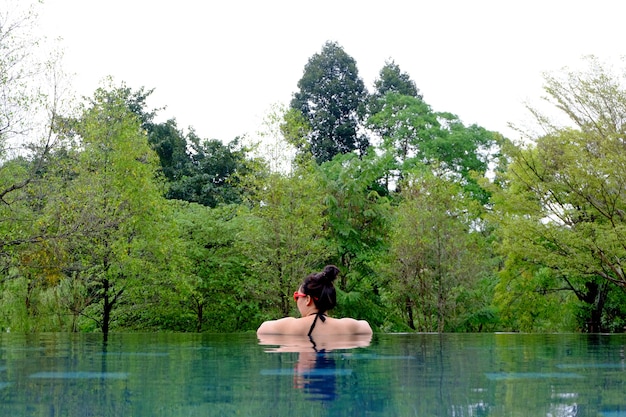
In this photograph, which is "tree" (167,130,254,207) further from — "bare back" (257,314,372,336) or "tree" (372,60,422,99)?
"bare back" (257,314,372,336)

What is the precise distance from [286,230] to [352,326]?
40.1ft

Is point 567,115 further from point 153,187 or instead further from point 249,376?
point 249,376

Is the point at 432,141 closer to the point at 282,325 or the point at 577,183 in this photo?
the point at 577,183

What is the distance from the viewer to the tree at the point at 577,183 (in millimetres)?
17172

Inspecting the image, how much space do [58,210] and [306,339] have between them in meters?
10.7

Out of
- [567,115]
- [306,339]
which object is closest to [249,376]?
[306,339]

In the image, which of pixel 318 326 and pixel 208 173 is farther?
pixel 208 173

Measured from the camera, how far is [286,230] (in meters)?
20.3

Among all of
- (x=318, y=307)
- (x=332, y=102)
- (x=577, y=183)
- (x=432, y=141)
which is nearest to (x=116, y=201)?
(x=577, y=183)

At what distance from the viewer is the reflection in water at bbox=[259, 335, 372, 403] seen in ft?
12.3

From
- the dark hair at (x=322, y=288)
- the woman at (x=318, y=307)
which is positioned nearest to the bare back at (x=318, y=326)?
the woman at (x=318, y=307)

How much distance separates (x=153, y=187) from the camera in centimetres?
2008

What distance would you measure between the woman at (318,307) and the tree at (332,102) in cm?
3795

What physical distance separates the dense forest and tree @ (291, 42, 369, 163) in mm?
19372
